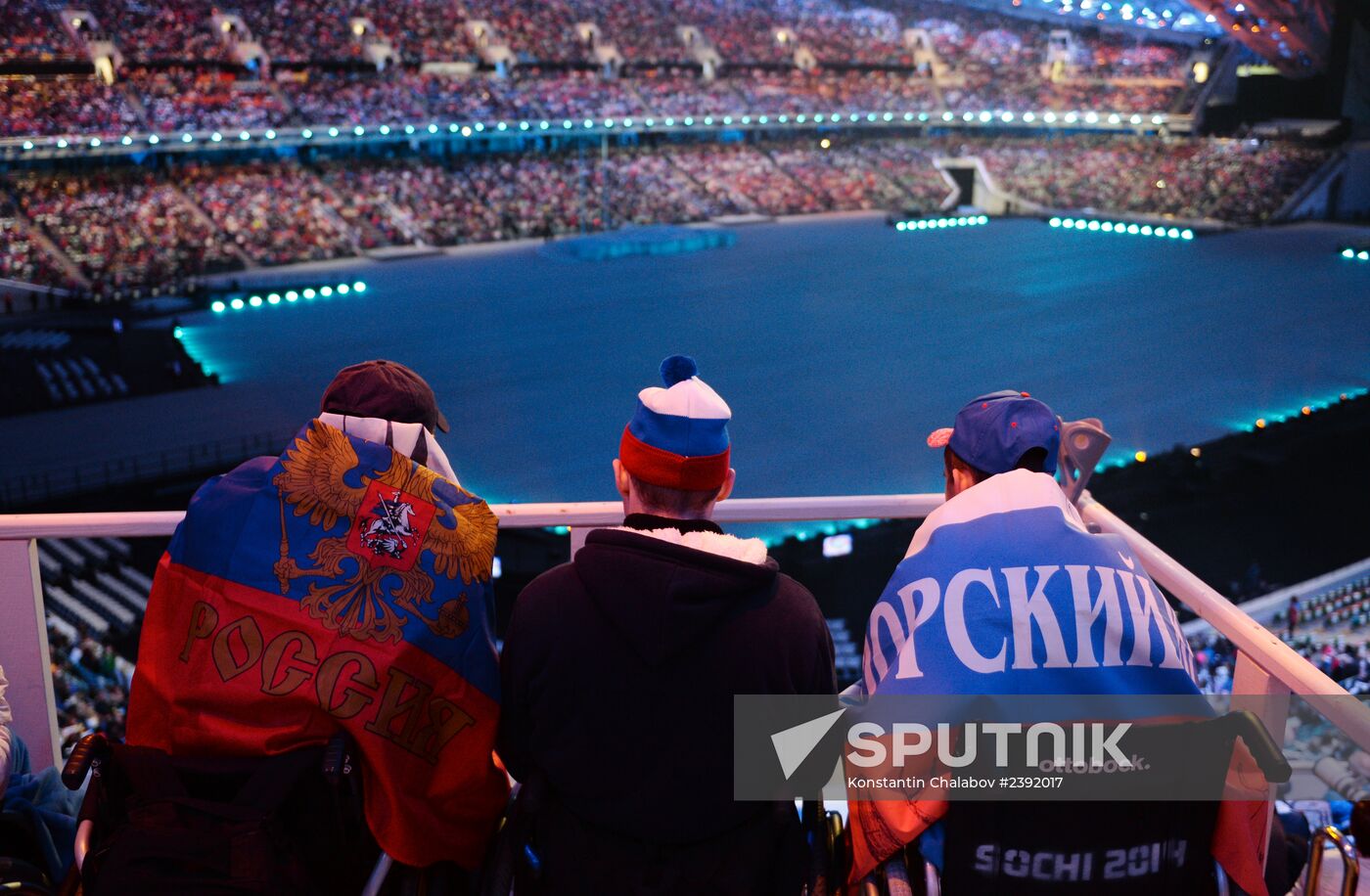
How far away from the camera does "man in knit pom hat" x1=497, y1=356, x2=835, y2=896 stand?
→ 1.43m

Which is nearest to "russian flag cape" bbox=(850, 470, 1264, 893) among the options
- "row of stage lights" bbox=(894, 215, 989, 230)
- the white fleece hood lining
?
the white fleece hood lining

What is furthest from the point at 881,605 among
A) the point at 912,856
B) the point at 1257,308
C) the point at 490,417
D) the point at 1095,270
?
the point at 1095,270

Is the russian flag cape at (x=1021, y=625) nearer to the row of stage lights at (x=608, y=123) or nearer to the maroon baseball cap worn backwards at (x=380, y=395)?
the maroon baseball cap worn backwards at (x=380, y=395)

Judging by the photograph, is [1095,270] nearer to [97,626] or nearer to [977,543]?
[97,626]

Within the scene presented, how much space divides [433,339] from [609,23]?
22.3 m

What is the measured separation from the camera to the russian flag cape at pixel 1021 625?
4.69 feet

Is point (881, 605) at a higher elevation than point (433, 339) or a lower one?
higher

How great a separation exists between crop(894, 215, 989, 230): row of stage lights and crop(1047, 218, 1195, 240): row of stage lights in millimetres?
2284

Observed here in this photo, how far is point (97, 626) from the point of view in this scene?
26.1ft

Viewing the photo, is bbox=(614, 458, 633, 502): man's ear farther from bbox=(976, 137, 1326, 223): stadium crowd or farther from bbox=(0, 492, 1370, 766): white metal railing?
bbox=(976, 137, 1326, 223): stadium crowd

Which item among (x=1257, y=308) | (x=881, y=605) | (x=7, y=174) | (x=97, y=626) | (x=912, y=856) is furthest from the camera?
(x=7, y=174)

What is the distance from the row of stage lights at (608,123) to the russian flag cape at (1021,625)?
26079 millimetres

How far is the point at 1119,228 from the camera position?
29219mm

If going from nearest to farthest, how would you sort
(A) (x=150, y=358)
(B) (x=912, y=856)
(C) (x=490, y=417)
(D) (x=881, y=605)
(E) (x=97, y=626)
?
1. (B) (x=912, y=856)
2. (D) (x=881, y=605)
3. (E) (x=97, y=626)
4. (C) (x=490, y=417)
5. (A) (x=150, y=358)
